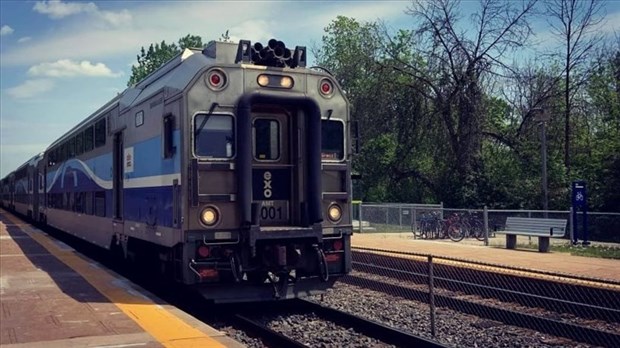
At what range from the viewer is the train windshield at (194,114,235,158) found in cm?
949

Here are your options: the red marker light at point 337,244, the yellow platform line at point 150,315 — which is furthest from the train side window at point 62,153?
the red marker light at point 337,244

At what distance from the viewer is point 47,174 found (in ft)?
81.4

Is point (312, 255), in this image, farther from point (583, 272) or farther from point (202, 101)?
point (583, 272)

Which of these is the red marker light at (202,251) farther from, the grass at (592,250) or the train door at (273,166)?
the grass at (592,250)

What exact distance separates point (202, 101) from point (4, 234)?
17.3 m

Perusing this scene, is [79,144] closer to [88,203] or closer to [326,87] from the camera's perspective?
[88,203]

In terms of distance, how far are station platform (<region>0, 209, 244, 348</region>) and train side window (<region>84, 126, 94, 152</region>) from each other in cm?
361

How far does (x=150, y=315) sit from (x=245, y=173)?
2.39m

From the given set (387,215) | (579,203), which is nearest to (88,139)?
(387,215)

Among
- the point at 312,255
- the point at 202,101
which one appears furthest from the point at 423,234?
the point at 202,101

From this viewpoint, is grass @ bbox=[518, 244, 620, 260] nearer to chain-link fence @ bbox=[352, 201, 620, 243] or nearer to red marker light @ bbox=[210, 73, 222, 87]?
chain-link fence @ bbox=[352, 201, 620, 243]

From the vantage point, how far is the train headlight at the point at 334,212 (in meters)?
10.2

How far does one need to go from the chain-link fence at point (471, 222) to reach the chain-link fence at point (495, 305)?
6.75 m

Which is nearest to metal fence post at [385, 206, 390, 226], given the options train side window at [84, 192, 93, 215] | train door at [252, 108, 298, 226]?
train side window at [84, 192, 93, 215]
